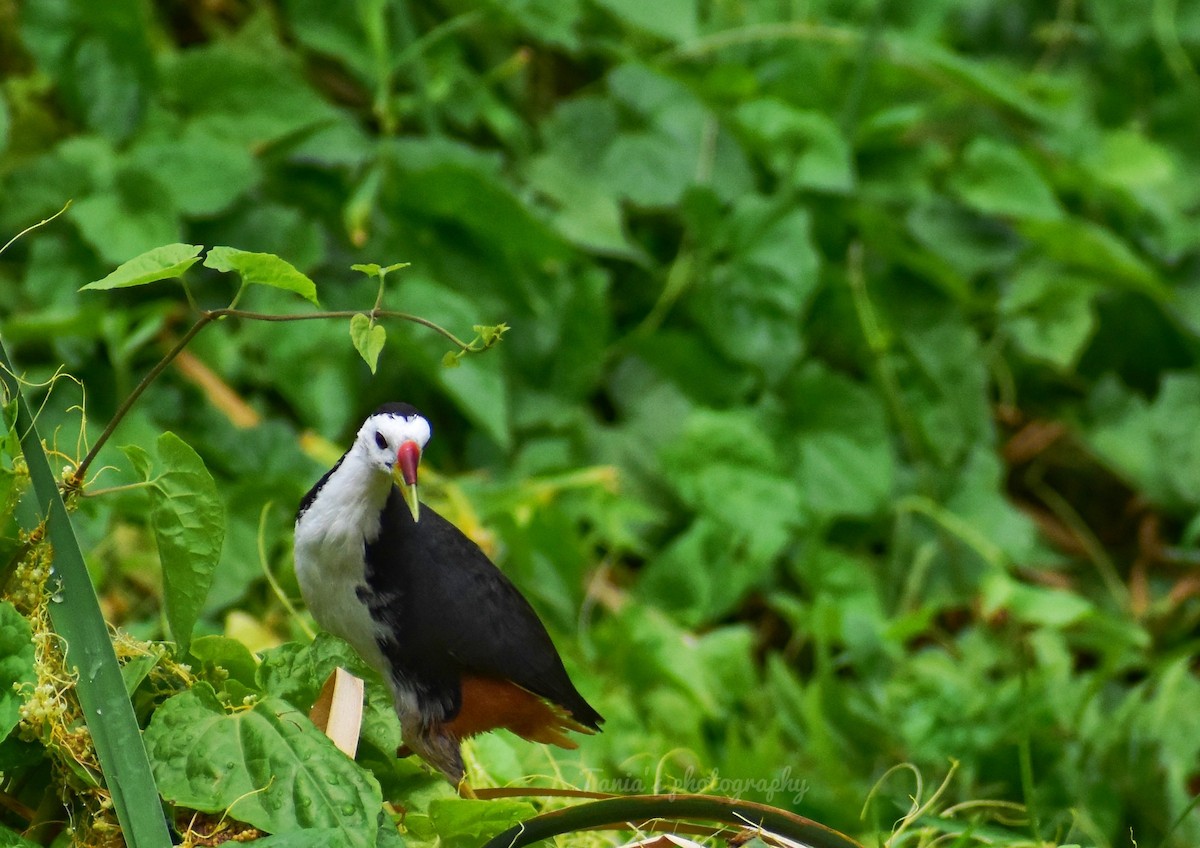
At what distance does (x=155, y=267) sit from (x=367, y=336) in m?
0.13

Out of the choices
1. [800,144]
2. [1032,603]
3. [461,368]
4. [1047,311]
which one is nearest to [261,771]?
[461,368]

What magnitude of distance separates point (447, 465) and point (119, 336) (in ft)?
1.83

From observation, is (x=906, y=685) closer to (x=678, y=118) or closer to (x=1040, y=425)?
(x=1040, y=425)

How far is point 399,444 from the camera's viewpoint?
3.01 feet

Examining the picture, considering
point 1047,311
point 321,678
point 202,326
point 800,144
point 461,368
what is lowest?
point 1047,311

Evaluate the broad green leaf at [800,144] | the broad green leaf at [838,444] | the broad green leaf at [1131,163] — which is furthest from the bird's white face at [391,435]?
the broad green leaf at [1131,163]

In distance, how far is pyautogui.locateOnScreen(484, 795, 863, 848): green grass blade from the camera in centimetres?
92

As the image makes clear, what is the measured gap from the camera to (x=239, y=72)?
2213 millimetres

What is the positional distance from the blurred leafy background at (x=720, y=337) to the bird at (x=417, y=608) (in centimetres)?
67

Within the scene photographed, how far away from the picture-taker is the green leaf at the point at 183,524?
0.90 meters

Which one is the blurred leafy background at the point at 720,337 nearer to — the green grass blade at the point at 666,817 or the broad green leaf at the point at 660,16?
the broad green leaf at the point at 660,16

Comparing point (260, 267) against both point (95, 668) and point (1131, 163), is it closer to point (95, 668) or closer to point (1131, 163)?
point (95, 668)

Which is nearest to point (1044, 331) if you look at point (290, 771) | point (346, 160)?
point (346, 160)

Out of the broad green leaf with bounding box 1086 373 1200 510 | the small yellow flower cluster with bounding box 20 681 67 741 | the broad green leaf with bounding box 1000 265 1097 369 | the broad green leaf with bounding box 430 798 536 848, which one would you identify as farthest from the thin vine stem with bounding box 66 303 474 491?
the broad green leaf with bounding box 1086 373 1200 510
